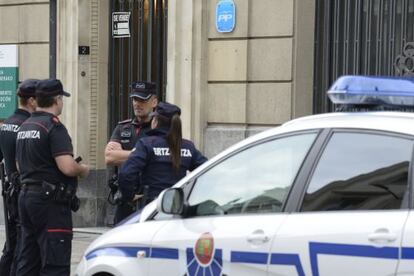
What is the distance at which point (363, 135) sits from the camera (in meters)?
4.25

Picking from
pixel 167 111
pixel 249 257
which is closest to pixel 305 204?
pixel 249 257

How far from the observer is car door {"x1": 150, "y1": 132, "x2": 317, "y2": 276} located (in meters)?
4.46

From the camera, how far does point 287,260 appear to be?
4.26 m

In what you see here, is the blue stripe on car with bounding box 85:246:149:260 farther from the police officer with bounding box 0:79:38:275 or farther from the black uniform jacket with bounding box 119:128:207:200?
the police officer with bounding box 0:79:38:275

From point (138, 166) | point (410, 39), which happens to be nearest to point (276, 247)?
point (138, 166)

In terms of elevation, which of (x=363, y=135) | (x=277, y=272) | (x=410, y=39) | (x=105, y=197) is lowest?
(x=105, y=197)

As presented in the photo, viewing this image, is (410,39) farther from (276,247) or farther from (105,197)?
(276,247)

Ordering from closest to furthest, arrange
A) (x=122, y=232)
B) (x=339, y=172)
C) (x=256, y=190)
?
(x=339, y=172), (x=256, y=190), (x=122, y=232)

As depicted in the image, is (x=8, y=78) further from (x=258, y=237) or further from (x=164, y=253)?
(x=258, y=237)

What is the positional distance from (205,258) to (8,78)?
8866 millimetres

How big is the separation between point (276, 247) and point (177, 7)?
706 centimetres

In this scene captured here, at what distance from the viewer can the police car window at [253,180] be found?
4.49 m

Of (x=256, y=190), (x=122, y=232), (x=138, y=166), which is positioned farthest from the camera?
(x=138, y=166)

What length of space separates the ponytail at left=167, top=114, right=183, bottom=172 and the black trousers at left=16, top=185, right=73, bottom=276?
921 mm
